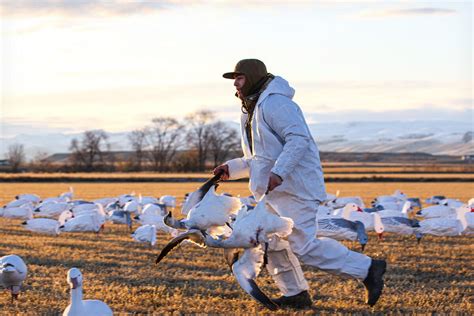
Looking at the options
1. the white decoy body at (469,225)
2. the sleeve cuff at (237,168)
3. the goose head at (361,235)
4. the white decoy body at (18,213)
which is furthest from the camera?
the white decoy body at (18,213)

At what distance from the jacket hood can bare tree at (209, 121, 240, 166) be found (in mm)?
78862

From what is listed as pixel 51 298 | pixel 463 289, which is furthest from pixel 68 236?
pixel 463 289

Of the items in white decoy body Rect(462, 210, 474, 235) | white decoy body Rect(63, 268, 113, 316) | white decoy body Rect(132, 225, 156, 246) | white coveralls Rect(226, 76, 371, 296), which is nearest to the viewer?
white decoy body Rect(63, 268, 113, 316)

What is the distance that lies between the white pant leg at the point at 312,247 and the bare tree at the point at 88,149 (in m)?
73.9

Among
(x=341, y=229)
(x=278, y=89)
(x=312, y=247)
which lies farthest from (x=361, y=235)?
(x=278, y=89)

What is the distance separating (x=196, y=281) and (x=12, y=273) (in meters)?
2.43

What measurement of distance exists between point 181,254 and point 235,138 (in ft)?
265

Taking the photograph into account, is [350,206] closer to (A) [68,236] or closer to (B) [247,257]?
(A) [68,236]

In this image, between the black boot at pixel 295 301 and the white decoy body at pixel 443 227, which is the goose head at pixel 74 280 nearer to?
the black boot at pixel 295 301

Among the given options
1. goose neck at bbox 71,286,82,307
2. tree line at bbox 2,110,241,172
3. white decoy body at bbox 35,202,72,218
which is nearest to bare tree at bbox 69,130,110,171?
tree line at bbox 2,110,241,172

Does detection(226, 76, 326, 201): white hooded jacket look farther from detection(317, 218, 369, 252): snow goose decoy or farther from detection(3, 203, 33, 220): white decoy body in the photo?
detection(3, 203, 33, 220): white decoy body

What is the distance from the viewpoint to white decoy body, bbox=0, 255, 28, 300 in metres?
8.09

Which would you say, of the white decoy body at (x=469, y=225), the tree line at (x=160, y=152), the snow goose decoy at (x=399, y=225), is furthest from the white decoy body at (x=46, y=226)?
the tree line at (x=160, y=152)

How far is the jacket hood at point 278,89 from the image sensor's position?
7434 mm
